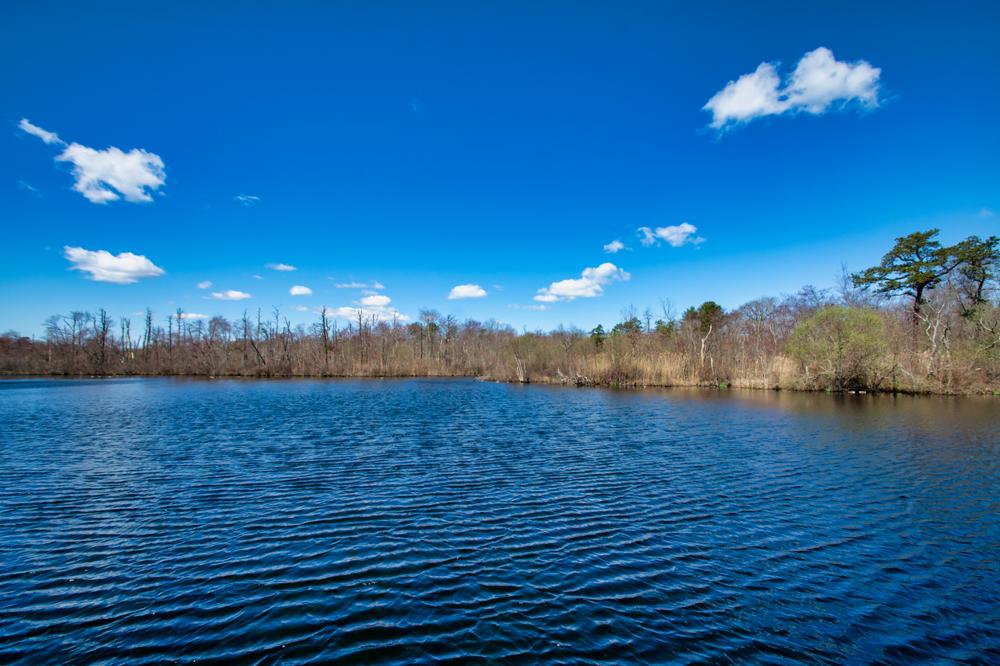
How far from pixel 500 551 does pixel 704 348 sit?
1927 inches

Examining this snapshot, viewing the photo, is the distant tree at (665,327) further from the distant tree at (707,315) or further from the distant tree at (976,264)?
the distant tree at (976,264)

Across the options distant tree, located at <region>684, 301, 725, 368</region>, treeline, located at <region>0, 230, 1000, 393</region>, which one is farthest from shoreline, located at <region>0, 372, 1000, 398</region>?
distant tree, located at <region>684, 301, 725, 368</region>

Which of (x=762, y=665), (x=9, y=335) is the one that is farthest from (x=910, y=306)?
(x=9, y=335)

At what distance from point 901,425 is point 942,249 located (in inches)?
1160

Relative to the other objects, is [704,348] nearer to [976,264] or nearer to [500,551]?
[976,264]

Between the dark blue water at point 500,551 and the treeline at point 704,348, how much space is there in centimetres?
2279

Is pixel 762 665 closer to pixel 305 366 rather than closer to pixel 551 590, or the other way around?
pixel 551 590

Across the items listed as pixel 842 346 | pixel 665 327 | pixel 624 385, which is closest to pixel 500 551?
pixel 842 346

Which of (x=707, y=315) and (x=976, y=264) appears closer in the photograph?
(x=976, y=264)

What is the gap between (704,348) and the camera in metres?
50.8

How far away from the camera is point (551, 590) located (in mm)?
6305

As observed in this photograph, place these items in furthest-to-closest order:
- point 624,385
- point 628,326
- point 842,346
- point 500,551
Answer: point 628,326
point 624,385
point 842,346
point 500,551

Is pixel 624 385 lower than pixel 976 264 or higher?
lower

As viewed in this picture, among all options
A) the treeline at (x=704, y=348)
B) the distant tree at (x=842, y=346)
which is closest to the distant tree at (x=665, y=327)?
the treeline at (x=704, y=348)
